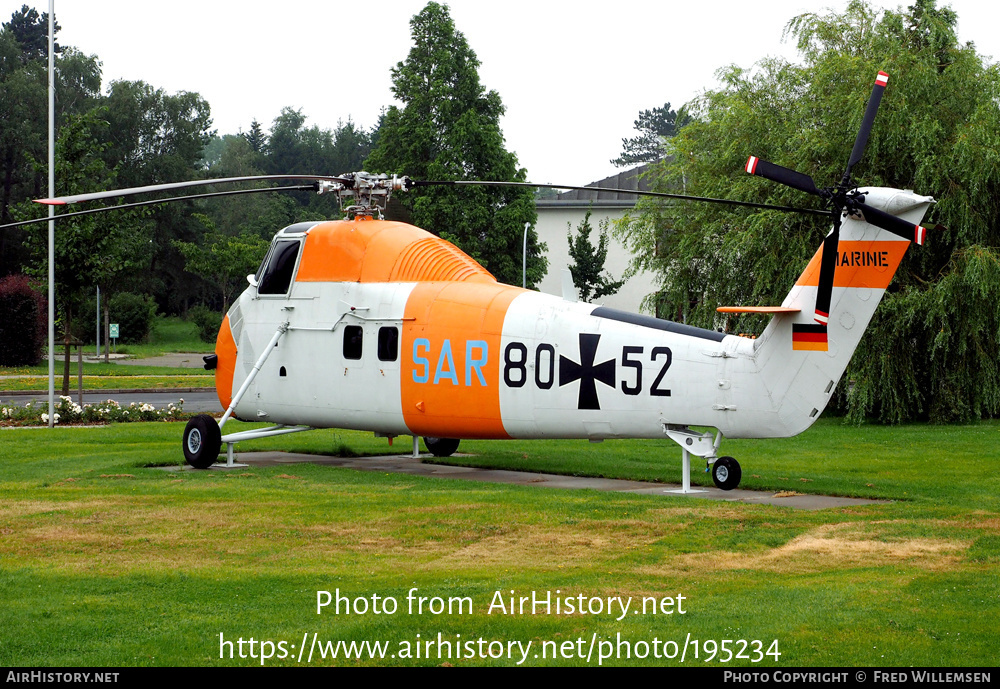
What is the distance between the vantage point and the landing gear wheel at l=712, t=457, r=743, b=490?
1423 centimetres

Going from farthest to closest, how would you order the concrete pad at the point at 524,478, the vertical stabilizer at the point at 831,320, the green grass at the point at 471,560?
the concrete pad at the point at 524,478, the vertical stabilizer at the point at 831,320, the green grass at the point at 471,560

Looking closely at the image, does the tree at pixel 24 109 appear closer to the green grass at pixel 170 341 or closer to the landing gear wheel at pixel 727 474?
the green grass at pixel 170 341

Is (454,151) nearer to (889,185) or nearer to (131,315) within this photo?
(131,315)

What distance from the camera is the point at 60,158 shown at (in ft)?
87.5

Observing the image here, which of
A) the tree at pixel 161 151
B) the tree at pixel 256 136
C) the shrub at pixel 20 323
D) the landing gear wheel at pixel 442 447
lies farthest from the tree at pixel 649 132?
the landing gear wheel at pixel 442 447

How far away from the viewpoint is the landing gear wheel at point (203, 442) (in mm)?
16859

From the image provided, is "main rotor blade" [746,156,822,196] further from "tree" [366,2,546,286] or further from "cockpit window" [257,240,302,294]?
"tree" [366,2,546,286]

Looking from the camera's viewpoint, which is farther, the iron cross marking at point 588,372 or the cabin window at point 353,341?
the cabin window at point 353,341

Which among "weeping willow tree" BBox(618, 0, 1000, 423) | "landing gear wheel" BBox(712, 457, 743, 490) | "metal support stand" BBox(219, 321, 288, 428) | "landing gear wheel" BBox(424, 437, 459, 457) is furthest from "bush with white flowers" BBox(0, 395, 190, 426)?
"landing gear wheel" BBox(712, 457, 743, 490)

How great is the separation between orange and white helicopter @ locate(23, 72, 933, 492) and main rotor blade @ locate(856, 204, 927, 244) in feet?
0.06

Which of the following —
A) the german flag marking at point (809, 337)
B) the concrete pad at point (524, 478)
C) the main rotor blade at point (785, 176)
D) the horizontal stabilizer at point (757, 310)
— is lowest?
the concrete pad at point (524, 478)

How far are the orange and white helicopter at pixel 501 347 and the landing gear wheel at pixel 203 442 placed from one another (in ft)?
0.10
